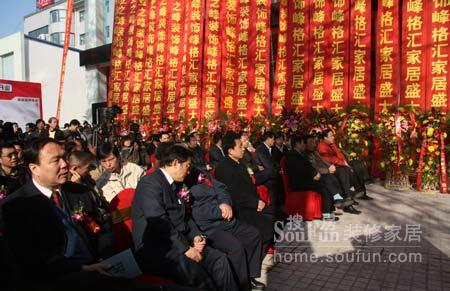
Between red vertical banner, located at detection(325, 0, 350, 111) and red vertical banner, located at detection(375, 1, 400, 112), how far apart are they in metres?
0.76

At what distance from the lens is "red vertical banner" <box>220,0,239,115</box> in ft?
39.1

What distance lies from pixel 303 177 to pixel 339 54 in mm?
→ 5289

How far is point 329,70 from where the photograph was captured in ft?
31.3

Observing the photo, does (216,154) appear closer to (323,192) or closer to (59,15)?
(323,192)

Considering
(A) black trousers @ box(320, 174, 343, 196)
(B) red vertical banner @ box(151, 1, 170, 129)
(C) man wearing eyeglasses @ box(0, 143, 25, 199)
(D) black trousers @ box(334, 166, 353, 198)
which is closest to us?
(C) man wearing eyeglasses @ box(0, 143, 25, 199)

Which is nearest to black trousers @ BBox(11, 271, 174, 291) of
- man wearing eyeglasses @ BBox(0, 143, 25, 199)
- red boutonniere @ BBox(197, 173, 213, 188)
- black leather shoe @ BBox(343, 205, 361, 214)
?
red boutonniere @ BBox(197, 173, 213, 188)

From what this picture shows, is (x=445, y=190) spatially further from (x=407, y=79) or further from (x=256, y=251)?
(x=256, y=251)

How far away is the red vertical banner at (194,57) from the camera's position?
12.3 meters

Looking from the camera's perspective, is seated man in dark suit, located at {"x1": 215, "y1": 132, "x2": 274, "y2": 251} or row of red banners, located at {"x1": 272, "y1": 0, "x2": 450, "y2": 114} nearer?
seated man in dark suit, located at {"x1": 215, "y1": 132, "x2": 274, "y2": 251}

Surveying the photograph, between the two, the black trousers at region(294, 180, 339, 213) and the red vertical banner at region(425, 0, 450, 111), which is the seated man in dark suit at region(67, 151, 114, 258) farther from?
the red vertical banner at region(425, 0, 450, 111)

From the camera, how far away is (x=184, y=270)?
254 centimetres

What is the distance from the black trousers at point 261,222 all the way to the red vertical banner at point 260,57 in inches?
291

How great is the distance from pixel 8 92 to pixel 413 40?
15.3 m

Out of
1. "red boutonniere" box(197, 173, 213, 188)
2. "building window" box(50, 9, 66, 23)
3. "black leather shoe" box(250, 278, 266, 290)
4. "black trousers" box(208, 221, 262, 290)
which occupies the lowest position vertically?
"black leather shoe" box(250, 278, 266, 290)
